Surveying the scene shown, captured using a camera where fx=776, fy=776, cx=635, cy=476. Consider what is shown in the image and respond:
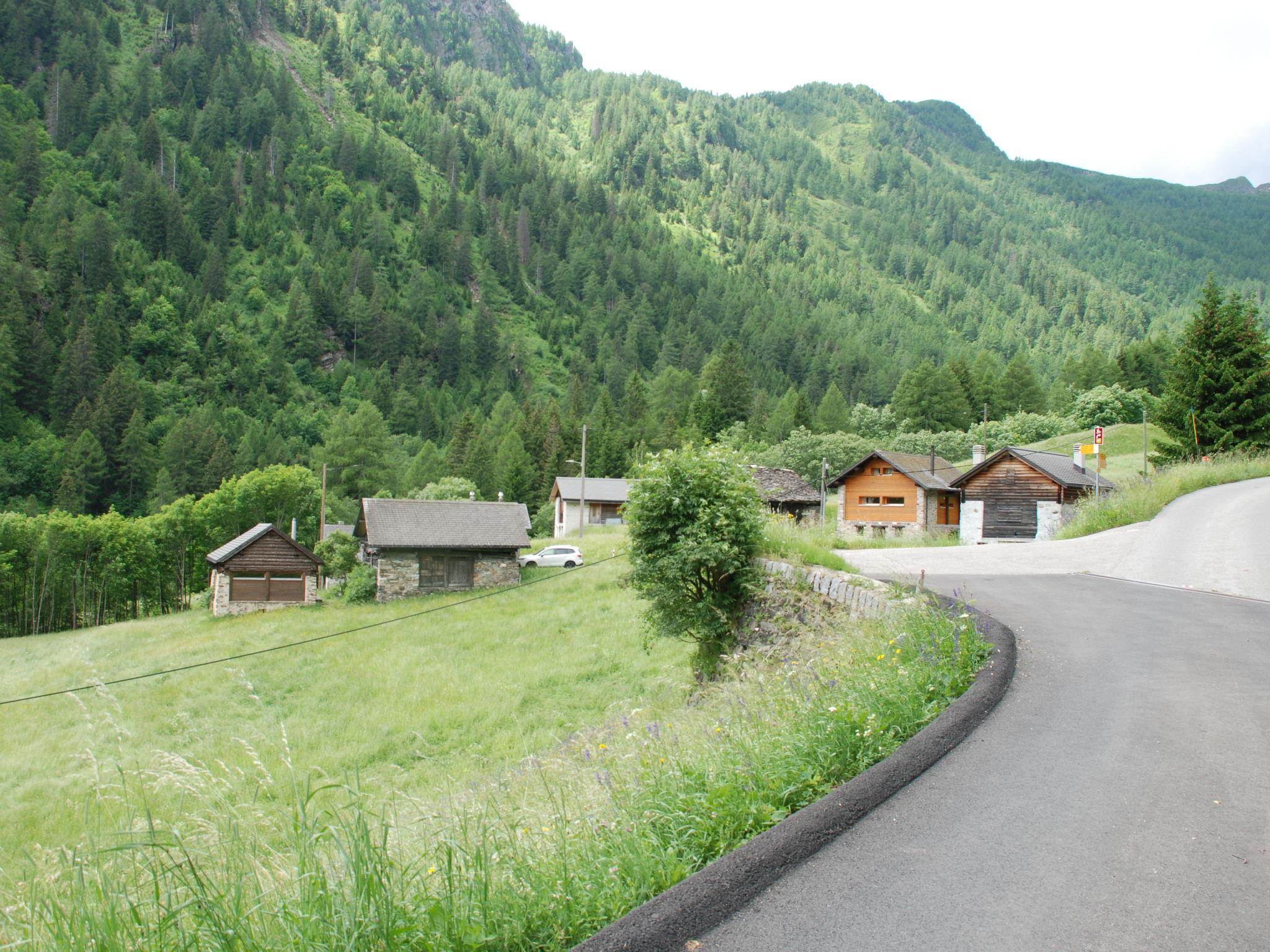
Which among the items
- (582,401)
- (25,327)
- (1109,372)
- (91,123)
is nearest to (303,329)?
(25,327)

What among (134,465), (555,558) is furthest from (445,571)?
(134,465)

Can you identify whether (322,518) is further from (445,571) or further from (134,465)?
(134,465)

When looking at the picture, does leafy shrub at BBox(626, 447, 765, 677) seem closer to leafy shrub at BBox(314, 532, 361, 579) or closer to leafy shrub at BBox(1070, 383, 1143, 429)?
leafy shrub at BBox(314, 532, 361, 579)

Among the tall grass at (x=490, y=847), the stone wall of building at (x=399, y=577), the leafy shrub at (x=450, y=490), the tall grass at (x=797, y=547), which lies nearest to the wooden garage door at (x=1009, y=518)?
the tall grass at (x=797, y=547)

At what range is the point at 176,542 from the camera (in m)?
62.4

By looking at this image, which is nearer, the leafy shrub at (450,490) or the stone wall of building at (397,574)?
the stone wall of building at (397,574)

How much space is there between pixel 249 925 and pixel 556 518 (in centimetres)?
6709

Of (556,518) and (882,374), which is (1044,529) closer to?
(556,518)

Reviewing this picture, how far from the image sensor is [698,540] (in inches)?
628

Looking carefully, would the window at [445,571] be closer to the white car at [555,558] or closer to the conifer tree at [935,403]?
the white car at [555,558]

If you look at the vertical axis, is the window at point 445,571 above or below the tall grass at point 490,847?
below

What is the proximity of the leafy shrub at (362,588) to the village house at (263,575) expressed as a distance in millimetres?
3284

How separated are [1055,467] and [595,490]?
121 ft

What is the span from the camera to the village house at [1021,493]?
127ft
